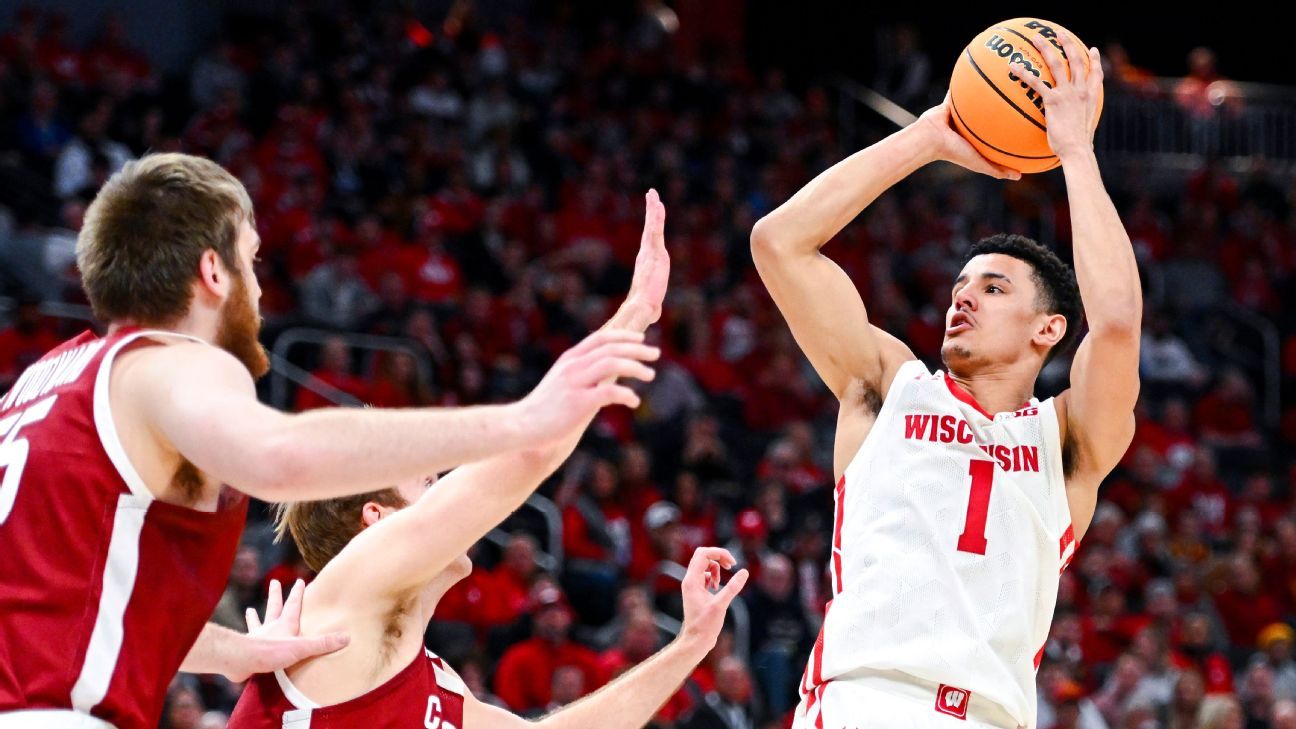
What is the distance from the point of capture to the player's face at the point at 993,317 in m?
4.64

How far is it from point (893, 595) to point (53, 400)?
2096 mm

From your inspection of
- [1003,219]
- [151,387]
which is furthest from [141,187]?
[1003,219]

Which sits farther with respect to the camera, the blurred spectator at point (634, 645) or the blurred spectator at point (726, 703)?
the blurred spectator at point (634, 645)

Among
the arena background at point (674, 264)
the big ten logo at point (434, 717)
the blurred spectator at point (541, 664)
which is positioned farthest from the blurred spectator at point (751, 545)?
the big ten logo at point (434, 717)

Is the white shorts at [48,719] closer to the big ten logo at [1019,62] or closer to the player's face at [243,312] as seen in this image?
the player's face at [243,312]

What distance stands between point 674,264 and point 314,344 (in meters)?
4.45

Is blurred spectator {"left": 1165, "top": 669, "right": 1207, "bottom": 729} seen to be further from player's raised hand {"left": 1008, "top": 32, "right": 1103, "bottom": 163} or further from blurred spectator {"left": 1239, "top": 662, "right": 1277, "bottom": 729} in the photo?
player's raised hand {"left": 1008, "top": 32, "right": 1103, "bottom": 163}

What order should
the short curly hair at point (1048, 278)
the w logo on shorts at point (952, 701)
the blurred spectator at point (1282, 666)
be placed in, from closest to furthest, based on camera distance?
the w logo on shorts at point (952, 701)
the short curly hair at point (1048, 278)
the blurred spectator at point (1282, 666)

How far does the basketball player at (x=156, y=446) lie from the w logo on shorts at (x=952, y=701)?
56.1 inches

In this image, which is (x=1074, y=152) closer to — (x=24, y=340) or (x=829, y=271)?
(x=829, y=271)

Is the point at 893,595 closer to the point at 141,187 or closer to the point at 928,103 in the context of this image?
the point at 141,187

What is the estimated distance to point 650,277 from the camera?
3926 mm

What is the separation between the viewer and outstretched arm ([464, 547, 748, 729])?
15.0 feet

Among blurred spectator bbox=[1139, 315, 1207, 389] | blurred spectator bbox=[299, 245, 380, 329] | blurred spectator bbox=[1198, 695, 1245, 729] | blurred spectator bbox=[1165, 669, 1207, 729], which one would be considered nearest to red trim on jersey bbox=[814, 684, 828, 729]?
blurred spectator bbox=[1198, 695, 1245, 729]
